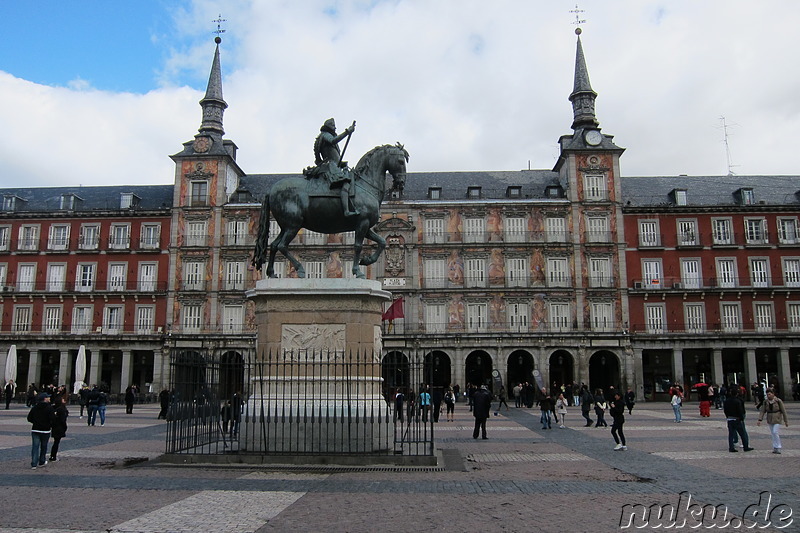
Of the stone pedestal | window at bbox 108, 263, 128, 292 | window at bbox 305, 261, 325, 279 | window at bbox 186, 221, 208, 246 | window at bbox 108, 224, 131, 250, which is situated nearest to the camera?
the stone pedestal

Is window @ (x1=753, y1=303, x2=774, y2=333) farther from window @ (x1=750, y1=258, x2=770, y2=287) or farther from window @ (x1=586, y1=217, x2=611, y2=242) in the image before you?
window @ (x1=586, y1=217, x2=611, y2=242)

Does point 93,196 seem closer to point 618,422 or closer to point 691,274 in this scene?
point 691,274

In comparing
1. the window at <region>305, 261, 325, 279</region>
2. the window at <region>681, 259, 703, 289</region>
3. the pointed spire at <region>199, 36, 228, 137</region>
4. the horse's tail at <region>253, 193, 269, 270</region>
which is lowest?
the horse's tail at <region>253, 193, 269, 270</region>

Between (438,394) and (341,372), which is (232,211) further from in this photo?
(341,372)

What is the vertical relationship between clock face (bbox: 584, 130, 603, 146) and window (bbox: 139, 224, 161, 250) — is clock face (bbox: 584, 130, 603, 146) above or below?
above

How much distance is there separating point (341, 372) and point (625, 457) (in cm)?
677

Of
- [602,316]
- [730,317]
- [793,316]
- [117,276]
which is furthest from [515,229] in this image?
[117,276]

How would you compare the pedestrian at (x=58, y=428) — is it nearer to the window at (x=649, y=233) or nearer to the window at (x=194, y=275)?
the window at (x=194, y=275)

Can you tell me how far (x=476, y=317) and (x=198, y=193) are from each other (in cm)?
2305

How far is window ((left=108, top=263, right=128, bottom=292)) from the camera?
50219 mm

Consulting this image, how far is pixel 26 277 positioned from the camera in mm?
50812

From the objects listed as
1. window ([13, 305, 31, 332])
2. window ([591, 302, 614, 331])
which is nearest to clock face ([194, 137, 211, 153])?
window ([13, 305, 31, 332])

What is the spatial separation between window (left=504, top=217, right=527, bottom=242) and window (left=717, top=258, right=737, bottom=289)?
14324 mm

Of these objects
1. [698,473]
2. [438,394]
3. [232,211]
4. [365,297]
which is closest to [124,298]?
[232,211]
